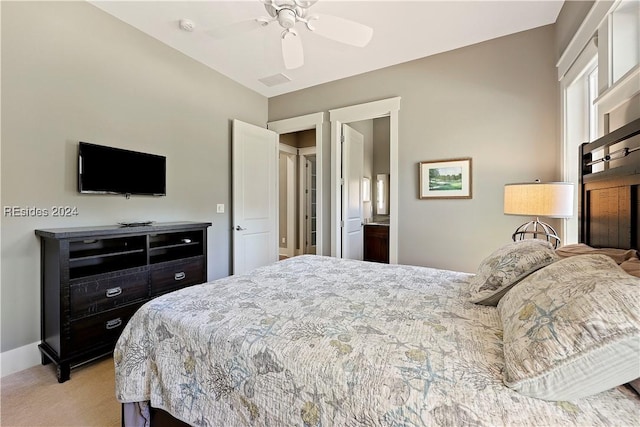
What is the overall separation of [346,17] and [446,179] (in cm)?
186

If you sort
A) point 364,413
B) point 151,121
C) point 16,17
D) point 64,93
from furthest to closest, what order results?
point 151,121
point 64,93
point 16,17
point 364,413

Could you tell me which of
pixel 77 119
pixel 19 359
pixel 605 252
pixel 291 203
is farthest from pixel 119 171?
pixel 291 203

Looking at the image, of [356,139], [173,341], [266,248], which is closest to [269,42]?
[356,139]

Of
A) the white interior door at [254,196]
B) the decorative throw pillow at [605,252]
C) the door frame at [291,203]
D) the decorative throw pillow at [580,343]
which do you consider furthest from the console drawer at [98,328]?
the door frame at [291,203]

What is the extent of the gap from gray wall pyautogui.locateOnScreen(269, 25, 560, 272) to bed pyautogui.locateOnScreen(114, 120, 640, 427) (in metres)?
1.10

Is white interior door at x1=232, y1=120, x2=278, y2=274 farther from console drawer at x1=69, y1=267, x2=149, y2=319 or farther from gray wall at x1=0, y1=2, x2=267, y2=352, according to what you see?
console drawer at x1=69, y1=267, x2=149, y2=319

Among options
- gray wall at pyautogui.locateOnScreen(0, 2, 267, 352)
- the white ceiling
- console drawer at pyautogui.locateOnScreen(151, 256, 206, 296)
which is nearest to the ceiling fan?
the white ceiling

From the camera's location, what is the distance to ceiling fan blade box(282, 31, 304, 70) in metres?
2.05

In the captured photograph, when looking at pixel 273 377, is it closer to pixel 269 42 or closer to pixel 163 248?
pixel 163 248

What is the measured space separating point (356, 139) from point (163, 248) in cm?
289

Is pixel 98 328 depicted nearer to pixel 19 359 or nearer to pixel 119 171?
pixel 19 359

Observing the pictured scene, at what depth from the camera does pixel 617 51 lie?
1483 mm

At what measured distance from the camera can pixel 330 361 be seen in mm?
877

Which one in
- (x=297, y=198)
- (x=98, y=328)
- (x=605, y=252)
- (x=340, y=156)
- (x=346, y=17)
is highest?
(x=346, y=17)
